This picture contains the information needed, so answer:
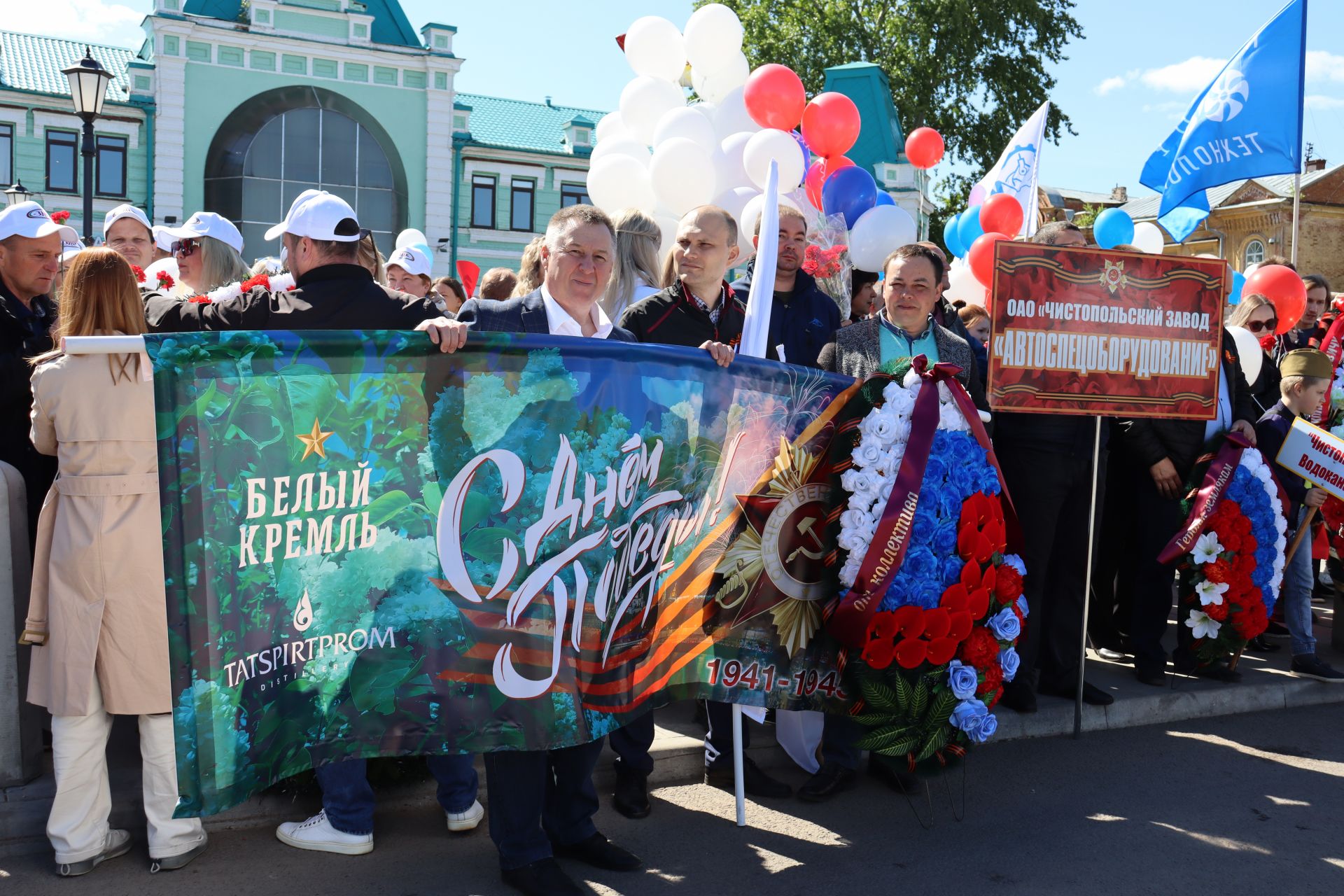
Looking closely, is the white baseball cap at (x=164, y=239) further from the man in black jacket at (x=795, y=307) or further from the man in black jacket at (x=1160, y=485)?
the man in black jacket at (x=1160, y=485)

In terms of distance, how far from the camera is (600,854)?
12.9 ft

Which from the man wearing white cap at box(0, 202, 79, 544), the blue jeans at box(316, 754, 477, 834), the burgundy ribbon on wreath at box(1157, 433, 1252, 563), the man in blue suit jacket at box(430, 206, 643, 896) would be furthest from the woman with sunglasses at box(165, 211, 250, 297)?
the burgundy ribbon on wreath at box(1157, 433, 1252, 563)

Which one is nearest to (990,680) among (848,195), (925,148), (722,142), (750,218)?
(750,218)

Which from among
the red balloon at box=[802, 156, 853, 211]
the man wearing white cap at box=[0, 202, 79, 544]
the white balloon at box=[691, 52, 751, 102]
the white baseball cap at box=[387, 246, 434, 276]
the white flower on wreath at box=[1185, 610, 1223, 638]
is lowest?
the white flower on wreath at box=[1185, 610, 1223, 638]

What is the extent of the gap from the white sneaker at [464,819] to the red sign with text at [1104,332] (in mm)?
2759

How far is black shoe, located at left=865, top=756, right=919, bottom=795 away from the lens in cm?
477

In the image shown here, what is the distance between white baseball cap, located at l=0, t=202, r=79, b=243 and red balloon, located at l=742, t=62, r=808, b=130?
208 inches

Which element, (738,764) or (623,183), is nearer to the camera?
(738,764)

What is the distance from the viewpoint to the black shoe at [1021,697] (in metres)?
5.65

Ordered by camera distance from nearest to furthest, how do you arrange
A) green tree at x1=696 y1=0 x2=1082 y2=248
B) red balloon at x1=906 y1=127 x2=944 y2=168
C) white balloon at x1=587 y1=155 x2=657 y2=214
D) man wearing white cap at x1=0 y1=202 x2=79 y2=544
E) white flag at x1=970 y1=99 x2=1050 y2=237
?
man wearing white cap at x1=0 y1=202 x2=79 y2=544 < white balloon at x1=587 y1=155 x2=657 y2=214 < white flag at x1=970 y1=99 x2=1050 y2=237 < red balloon at x1=906 y1=127 x2=944 y2=168 < green tree at x1=696 y1=0 x2=1082 y2=248

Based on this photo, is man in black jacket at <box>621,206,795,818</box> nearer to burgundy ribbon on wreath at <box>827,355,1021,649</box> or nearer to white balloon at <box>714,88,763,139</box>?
burgundy ribbon on wreath at <box>827,355,1021,649</box>

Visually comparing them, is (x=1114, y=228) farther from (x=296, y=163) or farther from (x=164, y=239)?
(x=296, y=163)

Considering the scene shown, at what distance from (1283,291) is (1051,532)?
149 inches

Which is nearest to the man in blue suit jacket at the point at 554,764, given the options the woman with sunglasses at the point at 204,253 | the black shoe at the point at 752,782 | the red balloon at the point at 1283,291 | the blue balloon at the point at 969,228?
the black shoe at the point at 752,782
